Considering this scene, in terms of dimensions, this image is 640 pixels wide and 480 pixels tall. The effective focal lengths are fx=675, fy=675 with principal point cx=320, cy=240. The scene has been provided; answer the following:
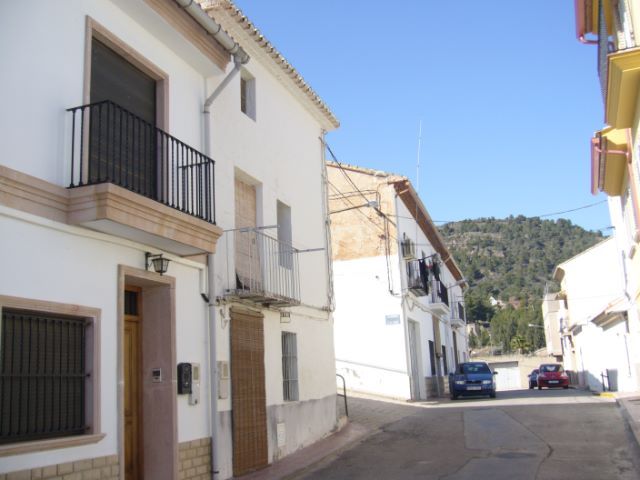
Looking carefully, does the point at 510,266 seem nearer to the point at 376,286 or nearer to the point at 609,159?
the point at 376,286

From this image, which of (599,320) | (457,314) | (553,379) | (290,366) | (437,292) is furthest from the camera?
(457,314)

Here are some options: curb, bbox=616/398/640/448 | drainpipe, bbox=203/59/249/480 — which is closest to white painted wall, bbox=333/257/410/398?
curb, bbox=616/398/640/448

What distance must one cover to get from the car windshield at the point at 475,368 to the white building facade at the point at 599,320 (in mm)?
4972

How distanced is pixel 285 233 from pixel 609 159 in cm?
611

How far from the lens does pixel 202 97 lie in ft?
32.9

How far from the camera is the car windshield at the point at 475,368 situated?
24359mm

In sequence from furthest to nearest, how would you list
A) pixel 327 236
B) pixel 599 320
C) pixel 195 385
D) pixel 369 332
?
pixel 599 320
pixel 369 332
pixel 327 236
pixel 195 385

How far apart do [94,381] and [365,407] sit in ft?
40.4

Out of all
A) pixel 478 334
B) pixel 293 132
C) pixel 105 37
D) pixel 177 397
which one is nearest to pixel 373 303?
pixel 293 132

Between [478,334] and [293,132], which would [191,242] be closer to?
[293,132]

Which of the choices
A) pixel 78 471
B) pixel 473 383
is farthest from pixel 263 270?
pixel 473 383

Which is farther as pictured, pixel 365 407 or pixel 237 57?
pixel 365 407

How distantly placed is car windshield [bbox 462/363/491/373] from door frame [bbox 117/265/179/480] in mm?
17818

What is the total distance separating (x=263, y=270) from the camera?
37.9ft
